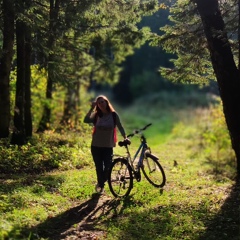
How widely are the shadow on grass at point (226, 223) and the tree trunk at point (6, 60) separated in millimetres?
6472

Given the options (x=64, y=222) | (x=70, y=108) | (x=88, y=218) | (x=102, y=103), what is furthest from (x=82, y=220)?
(x=70, y=108)

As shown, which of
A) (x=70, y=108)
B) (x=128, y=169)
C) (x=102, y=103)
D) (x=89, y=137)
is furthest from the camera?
(x=70, y=108)

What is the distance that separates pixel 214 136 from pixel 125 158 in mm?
10317

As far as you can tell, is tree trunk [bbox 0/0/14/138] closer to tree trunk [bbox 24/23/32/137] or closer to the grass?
tree trunk [bbox 24/23/32/137]

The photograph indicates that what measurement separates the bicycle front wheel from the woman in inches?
37.3

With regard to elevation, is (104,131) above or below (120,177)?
above

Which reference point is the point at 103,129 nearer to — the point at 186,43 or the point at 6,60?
the point at 186,43

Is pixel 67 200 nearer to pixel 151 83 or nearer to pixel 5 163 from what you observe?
pixel 5 163

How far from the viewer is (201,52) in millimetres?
9594

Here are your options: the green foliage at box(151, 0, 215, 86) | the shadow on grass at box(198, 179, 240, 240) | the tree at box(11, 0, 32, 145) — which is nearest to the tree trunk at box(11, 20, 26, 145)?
the tree at box(11, 0, 32, 145)

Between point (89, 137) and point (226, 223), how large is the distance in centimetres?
962

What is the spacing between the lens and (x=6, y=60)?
10547 millimetres

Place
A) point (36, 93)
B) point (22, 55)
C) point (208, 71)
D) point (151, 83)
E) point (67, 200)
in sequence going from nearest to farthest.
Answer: point (67, 200) → point (208, 71) → point (22, 55) → point (36, 93) → point (151, 83)

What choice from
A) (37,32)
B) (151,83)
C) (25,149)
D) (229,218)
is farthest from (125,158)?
(151,83)
